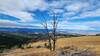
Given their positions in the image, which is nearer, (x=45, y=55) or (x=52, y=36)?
(x=45, y=55)

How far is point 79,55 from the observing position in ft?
101

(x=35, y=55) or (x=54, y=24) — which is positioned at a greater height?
(x=54, y=24)

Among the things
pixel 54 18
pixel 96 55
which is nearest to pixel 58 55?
pixel 96 55

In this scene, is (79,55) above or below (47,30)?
below

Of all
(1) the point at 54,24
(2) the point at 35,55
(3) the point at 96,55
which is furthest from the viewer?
(1) the point at 54,24

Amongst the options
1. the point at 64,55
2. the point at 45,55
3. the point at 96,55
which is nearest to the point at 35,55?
the point at 45,55

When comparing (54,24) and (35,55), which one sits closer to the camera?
(35,55)

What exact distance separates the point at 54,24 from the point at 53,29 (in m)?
0.97

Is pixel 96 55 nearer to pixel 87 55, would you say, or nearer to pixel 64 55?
pixel 87 55

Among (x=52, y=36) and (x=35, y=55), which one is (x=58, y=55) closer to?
(x=35, y=55)

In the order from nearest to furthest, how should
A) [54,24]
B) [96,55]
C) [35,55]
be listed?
[96,55], [35,55], [54,24]

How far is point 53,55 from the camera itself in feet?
99.6

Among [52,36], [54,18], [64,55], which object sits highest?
[54,18]

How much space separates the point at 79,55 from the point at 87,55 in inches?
50.7
